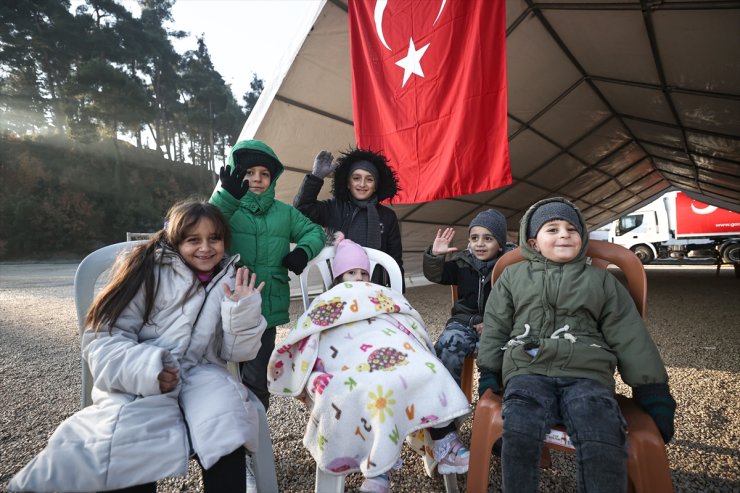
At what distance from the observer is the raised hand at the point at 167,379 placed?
3.61 ft

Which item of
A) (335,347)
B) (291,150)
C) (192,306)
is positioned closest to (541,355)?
(335,347)

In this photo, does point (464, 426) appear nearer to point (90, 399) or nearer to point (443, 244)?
point (443, 244)

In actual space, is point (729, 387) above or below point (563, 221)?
below

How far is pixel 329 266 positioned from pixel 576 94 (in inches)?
184

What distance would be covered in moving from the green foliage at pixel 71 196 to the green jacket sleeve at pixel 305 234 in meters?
17.4

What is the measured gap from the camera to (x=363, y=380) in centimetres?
121

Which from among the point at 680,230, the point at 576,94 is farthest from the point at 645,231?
the point at 576,94

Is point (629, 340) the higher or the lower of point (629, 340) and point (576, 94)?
the lower

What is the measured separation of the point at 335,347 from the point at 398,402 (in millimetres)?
336

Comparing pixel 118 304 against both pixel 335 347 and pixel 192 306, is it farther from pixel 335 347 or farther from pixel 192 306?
pixel 335 347

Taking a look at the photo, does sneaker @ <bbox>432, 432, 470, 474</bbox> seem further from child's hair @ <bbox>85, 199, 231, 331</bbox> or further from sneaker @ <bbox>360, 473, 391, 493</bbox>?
child's hair @ <bbox>85, 199, 231, 331</bbox>

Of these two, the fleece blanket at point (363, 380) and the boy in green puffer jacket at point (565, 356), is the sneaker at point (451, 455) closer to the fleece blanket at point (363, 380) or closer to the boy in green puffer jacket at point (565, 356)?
the fleece blanket at point (363, 380)

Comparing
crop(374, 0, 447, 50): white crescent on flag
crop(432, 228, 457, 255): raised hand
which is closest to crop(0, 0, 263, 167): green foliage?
crop(374, 0, 447, 50): white crescent on flag

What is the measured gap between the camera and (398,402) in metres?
1.18
